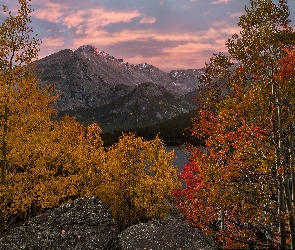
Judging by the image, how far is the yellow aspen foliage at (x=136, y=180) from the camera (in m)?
35.3

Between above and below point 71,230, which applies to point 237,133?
above

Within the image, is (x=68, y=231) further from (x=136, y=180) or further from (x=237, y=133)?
(x=136, y=180)

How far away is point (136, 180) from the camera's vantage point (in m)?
37.8

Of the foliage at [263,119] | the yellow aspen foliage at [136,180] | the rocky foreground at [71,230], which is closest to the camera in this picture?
the foliage at [263,119]

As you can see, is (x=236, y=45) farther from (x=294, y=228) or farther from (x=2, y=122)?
(x=2, y=122)

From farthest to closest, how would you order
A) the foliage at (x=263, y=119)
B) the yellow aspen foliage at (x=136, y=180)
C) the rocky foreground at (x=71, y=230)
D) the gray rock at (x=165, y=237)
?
the yellow aspen foliage at (x=136, y=180) < the gray rock at (x=165, y=237) < the rocky foreground at (x=71, y=230) < the foliage at (x=263, y=119)

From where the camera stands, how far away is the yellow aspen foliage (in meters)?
35.3

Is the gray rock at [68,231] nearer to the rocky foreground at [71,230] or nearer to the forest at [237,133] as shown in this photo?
the rocky foreground at [71,230]

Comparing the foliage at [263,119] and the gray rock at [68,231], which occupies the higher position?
the foliage at [263,119]

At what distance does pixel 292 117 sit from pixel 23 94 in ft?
47.0

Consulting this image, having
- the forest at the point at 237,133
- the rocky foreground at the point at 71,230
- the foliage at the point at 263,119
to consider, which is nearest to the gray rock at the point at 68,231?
the rocky foreground at the point at 71,230

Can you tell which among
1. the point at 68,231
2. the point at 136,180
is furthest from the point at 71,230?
the point at 136,180

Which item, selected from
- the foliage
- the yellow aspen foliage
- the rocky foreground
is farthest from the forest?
the yellow aspen foliage

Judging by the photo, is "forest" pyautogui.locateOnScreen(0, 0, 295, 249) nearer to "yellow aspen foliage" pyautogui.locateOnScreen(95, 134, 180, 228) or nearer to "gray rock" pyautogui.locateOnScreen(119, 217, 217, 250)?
"gray rock" pyautogui.locateOnScreen(119, 217, 217, 250)
